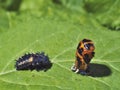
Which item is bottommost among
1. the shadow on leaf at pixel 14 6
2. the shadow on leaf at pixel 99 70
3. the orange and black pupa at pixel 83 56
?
the shadow on leaf at pixel 99 70

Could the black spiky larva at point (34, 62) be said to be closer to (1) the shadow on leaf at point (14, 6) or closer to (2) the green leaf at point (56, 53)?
(2) the green leaf at point (56, 53)

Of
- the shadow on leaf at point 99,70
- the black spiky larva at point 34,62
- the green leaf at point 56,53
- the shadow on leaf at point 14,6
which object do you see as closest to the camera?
the green leaf at point 56,53

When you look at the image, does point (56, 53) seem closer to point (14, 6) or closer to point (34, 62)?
point (34, 62)

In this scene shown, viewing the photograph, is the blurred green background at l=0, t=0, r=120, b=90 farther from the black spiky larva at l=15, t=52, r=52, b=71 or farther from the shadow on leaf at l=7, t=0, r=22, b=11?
the shadow on leaf at l=7, t=0, r=22, b=11

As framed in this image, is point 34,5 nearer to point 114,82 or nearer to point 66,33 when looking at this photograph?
point 66,33

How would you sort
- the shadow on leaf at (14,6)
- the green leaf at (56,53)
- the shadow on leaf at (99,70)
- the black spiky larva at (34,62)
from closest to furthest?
the green leaf at (56,53) < the shadow on leaf at (99,70) < the black spiky larva at (34,62) < the shadow on leaf at (14,6)

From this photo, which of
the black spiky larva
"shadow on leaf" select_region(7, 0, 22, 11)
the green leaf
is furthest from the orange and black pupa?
"shadow on leaf" select_region(7, 0, 22, 11)

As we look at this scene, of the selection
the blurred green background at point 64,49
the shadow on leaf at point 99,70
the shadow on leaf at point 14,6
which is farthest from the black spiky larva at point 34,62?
the shadow on leaf at point 14,6
